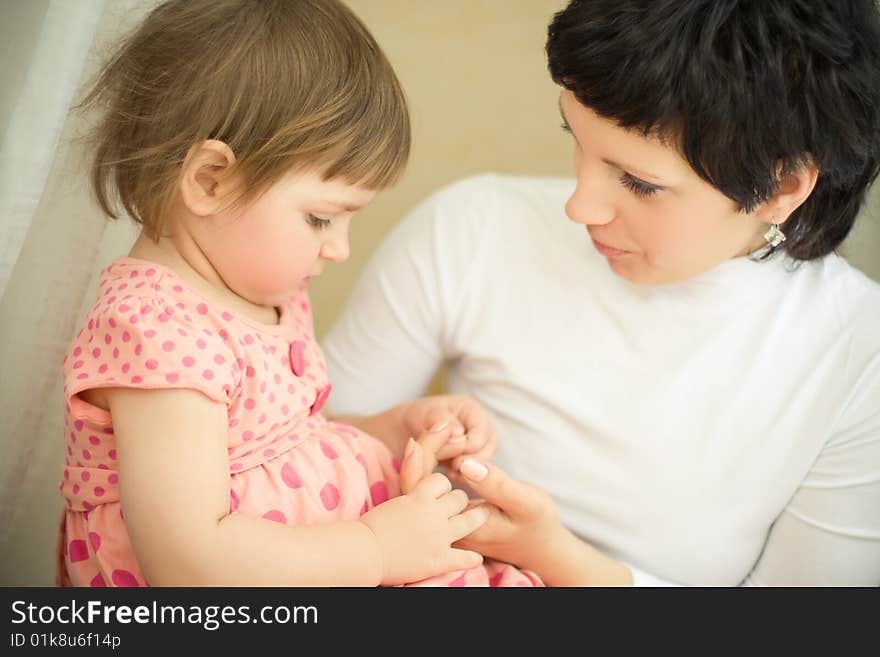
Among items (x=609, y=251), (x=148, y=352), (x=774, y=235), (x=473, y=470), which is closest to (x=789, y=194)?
(x=774, y=235)

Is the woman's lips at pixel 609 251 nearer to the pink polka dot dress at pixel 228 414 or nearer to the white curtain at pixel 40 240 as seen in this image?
the pink polka dot dress at pixel 228 414

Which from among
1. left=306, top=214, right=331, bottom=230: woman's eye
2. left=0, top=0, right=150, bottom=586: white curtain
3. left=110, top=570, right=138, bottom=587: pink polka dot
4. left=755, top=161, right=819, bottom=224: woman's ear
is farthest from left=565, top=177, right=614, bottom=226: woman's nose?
left=110, top=570, right=138, bottom=587: pink polka dot

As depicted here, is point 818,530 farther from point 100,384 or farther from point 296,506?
point 100,384

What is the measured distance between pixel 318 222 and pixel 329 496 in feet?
1.00

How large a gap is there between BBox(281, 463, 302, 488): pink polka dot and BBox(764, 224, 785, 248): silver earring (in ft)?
2.11

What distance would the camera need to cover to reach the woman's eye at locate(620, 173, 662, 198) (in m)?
1.09

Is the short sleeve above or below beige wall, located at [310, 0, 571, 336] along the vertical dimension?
below

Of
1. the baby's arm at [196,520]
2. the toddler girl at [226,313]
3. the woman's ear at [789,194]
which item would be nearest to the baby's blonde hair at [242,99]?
the toddler girl at [226,313]

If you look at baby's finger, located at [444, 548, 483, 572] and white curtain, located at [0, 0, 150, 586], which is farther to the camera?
baby's finger, located at [444, 548, 483, 572]

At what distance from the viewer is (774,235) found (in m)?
1.21

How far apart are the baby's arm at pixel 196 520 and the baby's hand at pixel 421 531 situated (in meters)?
0.04

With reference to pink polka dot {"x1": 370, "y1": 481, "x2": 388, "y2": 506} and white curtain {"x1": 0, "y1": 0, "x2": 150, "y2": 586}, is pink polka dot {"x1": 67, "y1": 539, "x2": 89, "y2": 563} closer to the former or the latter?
white curtain {"x1": 0, "y1": 0, "x2": 150, "y2": 586}

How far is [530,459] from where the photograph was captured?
1347 millimetres

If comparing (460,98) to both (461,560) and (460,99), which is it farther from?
(461,560)
